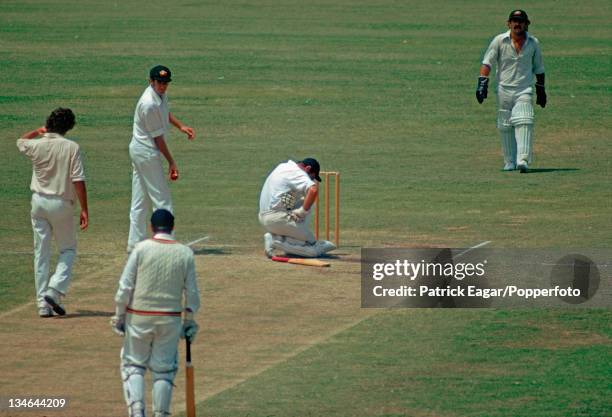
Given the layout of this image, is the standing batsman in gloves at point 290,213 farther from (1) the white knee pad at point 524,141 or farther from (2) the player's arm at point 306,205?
(1) the white knee pad at point 524,141

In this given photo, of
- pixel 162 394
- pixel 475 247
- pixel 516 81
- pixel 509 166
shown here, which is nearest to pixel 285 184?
pixel 475 247

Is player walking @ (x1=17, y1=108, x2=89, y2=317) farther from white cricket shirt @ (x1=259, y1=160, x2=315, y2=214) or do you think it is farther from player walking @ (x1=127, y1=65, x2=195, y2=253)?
white cricket shirt @ (x1=259, y1=160, x2=315, y2=214)

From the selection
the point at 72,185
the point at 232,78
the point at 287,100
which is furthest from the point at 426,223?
the point at 232,78

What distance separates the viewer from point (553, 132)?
2977 centimetres

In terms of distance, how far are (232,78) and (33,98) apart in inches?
196

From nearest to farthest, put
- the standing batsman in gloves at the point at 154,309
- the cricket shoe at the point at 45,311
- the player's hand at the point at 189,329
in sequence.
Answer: the standing batsman in gloves at the point at 154,309 → the player's hand at the point at 189,329 → the cricket shoe at the point at 45,311

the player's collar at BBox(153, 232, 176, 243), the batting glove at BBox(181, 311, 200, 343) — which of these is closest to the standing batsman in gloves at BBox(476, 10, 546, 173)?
the player's collar at BBox(153, 232, 176, 243)

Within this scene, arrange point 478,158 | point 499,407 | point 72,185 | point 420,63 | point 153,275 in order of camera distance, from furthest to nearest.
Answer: point 420,63
point 478,158
point 72,185
point 499,407
point 153,275

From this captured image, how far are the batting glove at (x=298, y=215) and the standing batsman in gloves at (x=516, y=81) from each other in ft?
23.1

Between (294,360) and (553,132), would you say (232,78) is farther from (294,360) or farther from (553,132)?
(294,360)

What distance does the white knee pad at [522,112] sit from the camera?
2488 centimetres

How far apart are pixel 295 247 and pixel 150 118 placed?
2.30 m

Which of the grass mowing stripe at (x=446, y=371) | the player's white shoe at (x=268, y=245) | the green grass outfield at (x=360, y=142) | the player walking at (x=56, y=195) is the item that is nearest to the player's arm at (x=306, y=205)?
the player's white shoe at (x=268, y=245)

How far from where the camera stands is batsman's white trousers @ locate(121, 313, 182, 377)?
39.9ft
